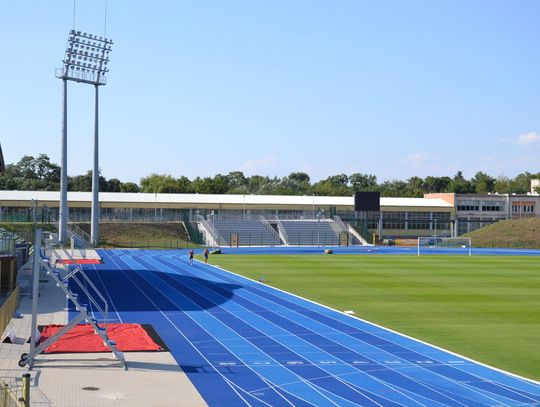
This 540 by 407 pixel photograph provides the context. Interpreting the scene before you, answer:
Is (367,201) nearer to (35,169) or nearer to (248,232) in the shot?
(248,232)

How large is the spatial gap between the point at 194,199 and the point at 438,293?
6133 centimetres

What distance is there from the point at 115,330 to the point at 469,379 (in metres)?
11.9

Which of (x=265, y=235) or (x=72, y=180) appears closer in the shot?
(x=265, y=235)

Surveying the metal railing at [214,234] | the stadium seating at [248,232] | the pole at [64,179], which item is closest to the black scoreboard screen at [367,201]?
the stadium seating at [248,232]

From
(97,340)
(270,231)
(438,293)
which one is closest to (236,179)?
(270,231)

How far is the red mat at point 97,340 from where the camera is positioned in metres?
22.4

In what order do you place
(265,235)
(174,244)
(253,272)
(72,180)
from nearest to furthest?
1. (253,272)
2. (174,244)
3. (265,235)
4. (72,180)

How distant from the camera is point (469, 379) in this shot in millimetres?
19734

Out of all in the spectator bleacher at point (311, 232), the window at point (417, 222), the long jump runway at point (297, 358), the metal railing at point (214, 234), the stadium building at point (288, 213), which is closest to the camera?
the long jump runway at point (297, 358)

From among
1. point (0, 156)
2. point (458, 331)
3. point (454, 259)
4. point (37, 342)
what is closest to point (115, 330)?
point (37, 342)

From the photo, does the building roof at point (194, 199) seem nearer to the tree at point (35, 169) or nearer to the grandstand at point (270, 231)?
the grandstand at point (270, 231)

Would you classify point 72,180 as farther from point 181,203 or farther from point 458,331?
point 458,331

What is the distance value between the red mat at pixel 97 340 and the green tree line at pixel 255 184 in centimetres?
9299

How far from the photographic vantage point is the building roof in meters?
87.1
